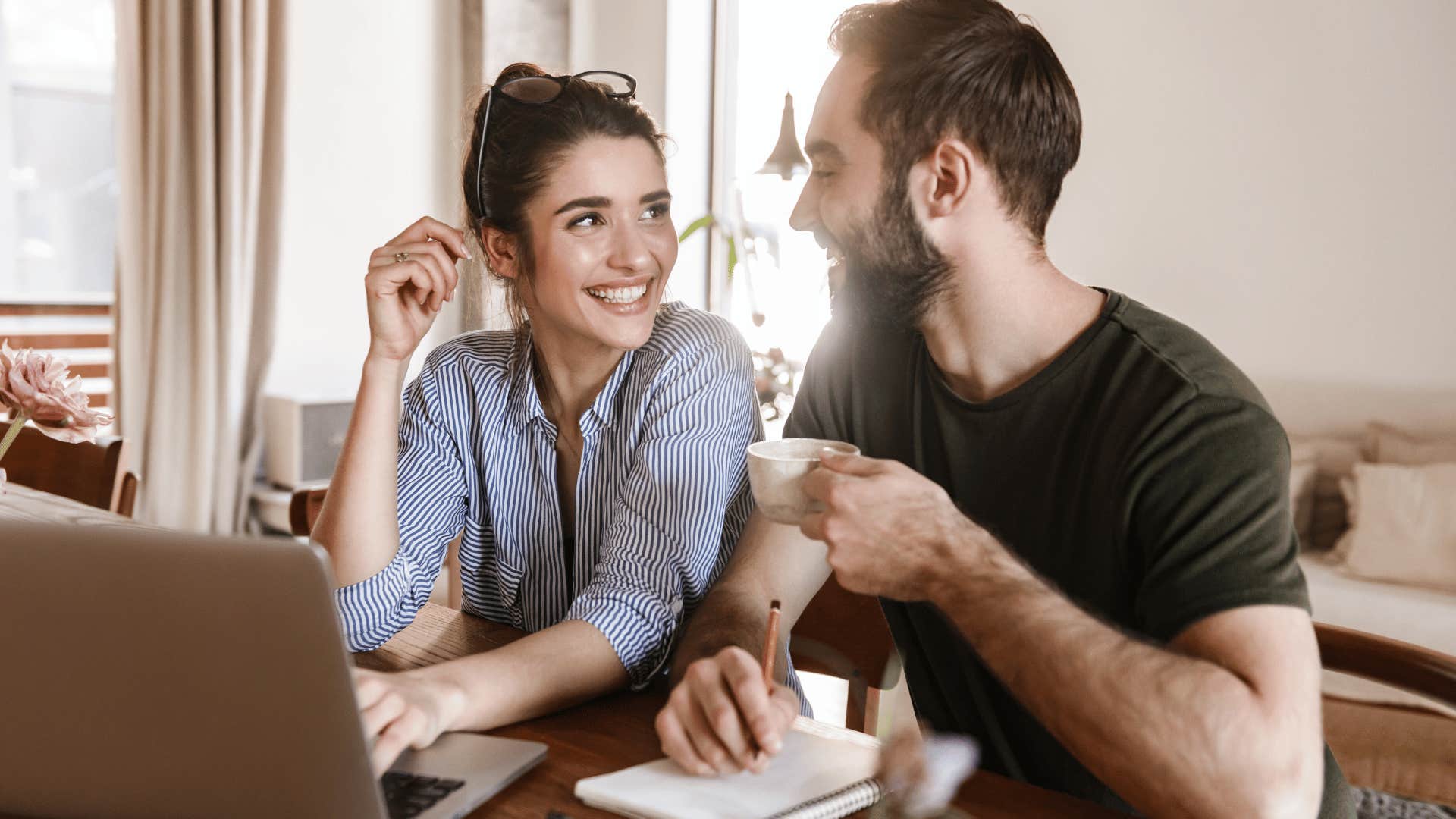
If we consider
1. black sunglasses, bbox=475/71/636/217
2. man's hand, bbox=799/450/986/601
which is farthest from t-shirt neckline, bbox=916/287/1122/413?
black sunglasses, bbox=475/71/636/217

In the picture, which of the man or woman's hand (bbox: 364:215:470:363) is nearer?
the man

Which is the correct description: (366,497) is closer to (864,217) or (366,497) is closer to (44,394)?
(44,394)

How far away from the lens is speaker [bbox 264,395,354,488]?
379cm

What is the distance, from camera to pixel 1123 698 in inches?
32.7

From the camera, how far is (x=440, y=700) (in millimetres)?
885

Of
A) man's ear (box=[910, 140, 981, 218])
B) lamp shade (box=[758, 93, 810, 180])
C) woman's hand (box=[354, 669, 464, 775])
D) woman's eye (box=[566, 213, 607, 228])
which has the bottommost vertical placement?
woman's hand (box=[354, 669, 464, 775])

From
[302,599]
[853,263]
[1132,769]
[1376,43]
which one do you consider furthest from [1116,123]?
[302,599]

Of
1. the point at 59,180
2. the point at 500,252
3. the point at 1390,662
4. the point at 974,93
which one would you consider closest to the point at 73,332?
the point at 59,180

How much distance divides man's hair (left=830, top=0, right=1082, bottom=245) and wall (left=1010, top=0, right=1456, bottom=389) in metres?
2.49

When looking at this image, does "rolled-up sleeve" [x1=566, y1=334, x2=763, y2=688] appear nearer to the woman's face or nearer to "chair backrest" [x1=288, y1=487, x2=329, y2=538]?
the woman's face

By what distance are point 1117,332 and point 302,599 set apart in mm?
834

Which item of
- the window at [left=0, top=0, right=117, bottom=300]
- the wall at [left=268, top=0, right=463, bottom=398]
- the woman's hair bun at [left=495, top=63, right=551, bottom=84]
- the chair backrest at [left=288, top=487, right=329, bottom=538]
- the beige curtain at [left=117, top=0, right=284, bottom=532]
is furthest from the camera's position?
the wall at [left=268, top=0, right=463, bottom=398]

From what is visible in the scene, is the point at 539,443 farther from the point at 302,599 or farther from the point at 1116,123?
the point at 1116,123

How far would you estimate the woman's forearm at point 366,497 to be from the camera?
4.07 feet
